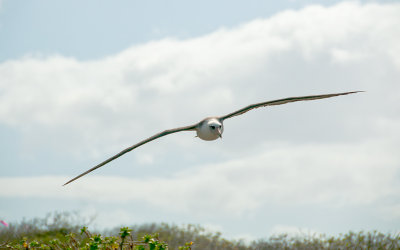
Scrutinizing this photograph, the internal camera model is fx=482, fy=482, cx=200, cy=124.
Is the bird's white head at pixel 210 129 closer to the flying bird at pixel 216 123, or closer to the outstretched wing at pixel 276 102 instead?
the flying bird at pixel 216 123

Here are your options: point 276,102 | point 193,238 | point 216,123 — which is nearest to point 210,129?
point 216,123

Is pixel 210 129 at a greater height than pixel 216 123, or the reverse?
pixel 216 123

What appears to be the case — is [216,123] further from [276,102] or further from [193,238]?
[193,238]

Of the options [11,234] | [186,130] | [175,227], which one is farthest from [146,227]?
[186,130]

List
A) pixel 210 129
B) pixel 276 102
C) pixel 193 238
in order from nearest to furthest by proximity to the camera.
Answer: pixel 210 129
pixel 276 102
pixel 193 238

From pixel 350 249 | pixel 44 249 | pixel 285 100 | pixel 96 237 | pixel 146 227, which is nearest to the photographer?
pixel 96 237

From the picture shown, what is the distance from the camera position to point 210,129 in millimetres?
8719

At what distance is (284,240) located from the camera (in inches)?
540

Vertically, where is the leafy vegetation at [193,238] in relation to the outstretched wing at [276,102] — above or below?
below

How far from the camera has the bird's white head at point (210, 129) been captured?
343 inches

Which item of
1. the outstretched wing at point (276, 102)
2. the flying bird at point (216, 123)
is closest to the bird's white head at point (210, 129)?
the flying bird at point (216, 123)

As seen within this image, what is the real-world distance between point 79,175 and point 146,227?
11326 mm

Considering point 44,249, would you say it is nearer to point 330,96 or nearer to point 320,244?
point 330,96

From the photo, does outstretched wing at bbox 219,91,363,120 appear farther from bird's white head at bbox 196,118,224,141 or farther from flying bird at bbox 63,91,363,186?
bird's white head at bbox 196,118,224,141
